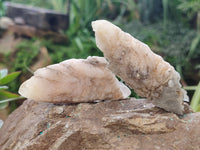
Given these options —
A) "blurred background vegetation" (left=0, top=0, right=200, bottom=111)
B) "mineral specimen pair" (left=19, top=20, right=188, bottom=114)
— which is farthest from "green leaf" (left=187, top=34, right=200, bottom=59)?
"mineral specimen pair" (left=19, top=20, right=188, bottom=114)

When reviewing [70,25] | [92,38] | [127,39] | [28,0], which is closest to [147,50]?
[127,39]

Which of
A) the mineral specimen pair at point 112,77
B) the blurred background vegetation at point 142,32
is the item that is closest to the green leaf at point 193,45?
the blurred background vegetation at point 142,32

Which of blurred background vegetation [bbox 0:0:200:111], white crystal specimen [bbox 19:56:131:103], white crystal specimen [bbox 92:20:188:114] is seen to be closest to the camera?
white crystal specimen [bbox 92:20:188:114]

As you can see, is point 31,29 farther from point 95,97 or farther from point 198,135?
point 198,135

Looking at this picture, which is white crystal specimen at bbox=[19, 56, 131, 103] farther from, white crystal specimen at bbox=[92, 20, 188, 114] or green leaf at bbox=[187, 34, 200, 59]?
green leaf at bbox=[187, 34, 200, 59]

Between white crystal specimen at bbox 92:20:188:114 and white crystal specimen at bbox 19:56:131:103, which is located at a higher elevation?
white crystal specimen at bbox 92:20:188:114

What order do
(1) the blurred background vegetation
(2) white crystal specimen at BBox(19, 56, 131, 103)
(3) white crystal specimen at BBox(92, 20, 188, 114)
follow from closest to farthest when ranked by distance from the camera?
(3) white crystal specimen at BBox(92, 20, 188, 114), (2) white crystal specimen at BBox(19, 56, 131, 103), (1) the blurred background vegetation

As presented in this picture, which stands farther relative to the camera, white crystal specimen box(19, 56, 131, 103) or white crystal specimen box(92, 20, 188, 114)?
white crystal specimen box(19, 56, 131, 103)
